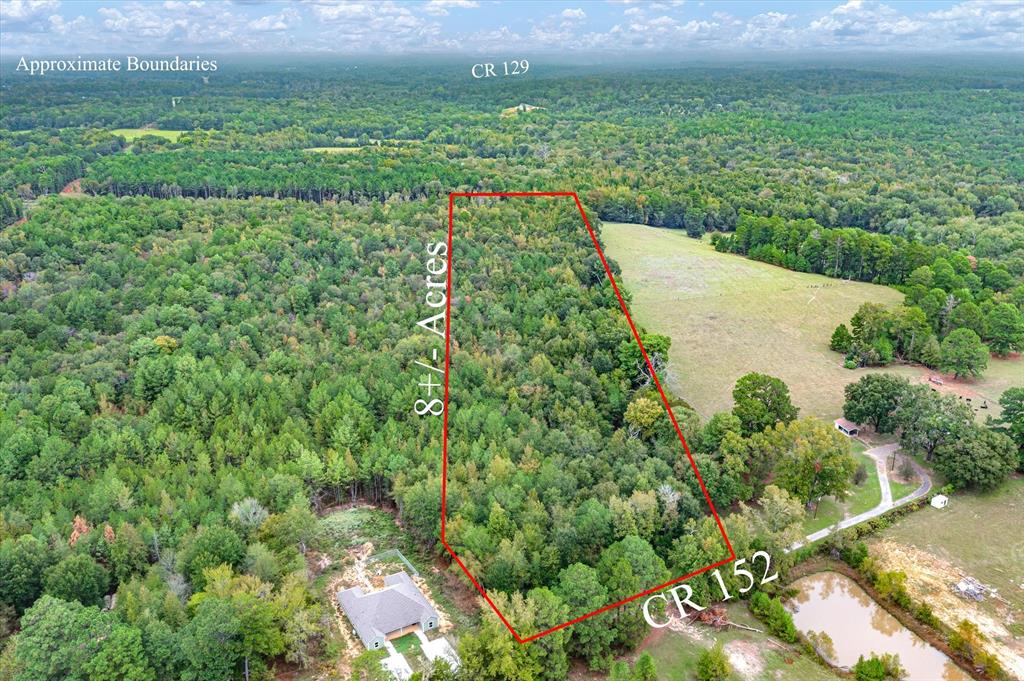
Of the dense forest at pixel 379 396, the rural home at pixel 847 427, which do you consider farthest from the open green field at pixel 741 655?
the rural home at pixel 847 427

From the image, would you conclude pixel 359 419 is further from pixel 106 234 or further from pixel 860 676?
pixel 106 234

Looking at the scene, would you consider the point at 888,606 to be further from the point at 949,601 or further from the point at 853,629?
the point at 949,601

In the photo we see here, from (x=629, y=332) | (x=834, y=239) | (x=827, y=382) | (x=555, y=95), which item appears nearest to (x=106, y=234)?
(x=629, y=332)

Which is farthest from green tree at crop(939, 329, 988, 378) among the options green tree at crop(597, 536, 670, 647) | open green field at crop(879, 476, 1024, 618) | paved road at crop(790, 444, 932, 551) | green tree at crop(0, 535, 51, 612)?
green tree at crop(0, 535, 51, 612)

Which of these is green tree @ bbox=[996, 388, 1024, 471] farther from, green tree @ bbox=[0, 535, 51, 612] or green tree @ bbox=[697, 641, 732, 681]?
green tree @ bbox=[0, 535, 51, 612]

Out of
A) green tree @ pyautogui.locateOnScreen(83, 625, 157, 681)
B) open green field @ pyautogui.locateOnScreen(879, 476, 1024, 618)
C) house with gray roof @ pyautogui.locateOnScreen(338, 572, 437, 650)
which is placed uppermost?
green tree @ pyautogui.locateOnScreen(83, 625, 157, 681)

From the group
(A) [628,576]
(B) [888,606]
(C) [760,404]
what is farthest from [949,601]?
(A) [628,576]

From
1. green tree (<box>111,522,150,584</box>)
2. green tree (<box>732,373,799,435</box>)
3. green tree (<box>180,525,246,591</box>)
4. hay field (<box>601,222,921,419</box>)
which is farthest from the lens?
hay field (<box>601,222,921,419</box>)
